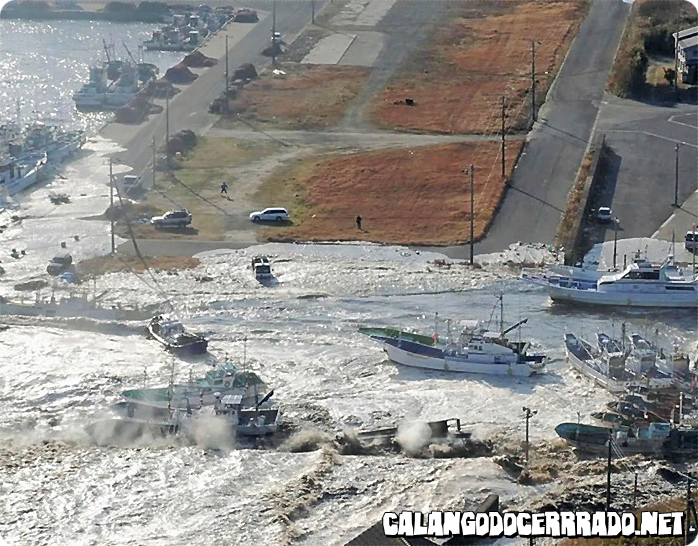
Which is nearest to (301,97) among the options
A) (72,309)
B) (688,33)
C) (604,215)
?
(688,33)

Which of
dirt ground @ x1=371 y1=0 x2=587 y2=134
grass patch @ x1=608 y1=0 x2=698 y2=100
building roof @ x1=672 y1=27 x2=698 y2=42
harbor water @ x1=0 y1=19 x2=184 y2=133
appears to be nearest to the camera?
dirt ground @ x1=371 y1=0 x2=587 y2=134

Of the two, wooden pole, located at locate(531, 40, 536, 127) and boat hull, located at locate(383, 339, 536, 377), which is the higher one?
wooden pole, located at locate(531, 40, 536, 127)

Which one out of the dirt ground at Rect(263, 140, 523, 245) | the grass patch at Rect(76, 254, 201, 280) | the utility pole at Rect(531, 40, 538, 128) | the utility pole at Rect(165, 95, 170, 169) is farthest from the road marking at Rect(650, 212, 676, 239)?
the utility pole at Rect(165, 95, 170, 169)

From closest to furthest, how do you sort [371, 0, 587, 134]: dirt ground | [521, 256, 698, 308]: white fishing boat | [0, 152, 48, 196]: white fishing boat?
[521, 256, 698, 308]: white fishing boat, [0, 152, 48, 196]: white fishing boat, [371, 0, 587, 134]: dirt ground

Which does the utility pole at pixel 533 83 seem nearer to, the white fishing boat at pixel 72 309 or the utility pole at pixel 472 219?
the utility pole at pixel 472 219

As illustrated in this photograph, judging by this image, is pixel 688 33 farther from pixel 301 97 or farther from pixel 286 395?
pixel 286 395

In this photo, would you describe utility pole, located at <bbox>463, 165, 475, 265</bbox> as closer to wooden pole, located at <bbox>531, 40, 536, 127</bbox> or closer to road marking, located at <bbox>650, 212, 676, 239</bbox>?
road marking, located at <bbox>650, 212, 676, 239</bbox>
